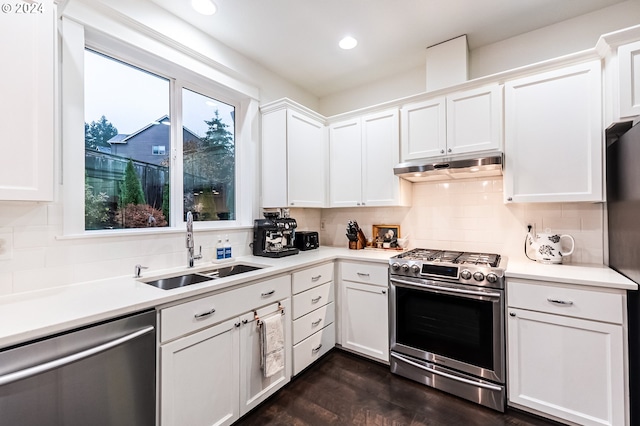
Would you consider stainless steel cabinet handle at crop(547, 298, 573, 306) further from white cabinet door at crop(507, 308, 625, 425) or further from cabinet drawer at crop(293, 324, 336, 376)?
cabinet drawer at crop(293, 324, 336, 376)

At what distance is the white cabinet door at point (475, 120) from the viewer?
2236mm

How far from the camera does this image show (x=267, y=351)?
1885mm

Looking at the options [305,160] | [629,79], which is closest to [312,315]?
[305,160]

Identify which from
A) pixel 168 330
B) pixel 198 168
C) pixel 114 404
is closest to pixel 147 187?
pixel 198 168

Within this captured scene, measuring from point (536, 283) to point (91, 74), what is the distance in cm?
318

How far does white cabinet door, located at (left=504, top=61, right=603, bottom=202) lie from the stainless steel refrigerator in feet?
0.38

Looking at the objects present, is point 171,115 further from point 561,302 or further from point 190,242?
point 561,302

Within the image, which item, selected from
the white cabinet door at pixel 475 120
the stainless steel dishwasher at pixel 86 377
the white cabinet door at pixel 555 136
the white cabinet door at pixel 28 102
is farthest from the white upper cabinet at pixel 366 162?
the white cabinet door at pixel 28 102

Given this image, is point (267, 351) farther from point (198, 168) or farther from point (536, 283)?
point (536, 283)

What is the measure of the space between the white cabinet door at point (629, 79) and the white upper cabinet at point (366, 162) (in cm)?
148

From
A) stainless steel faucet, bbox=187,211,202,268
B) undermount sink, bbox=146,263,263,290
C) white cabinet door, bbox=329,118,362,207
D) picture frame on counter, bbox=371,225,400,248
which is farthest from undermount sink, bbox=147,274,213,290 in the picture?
picture frame on counter, bbox=371,225,400,248

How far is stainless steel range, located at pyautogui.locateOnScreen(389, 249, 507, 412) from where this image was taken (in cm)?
193

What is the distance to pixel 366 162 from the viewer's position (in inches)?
115

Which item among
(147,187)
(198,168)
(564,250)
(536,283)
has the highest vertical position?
(198,168)
